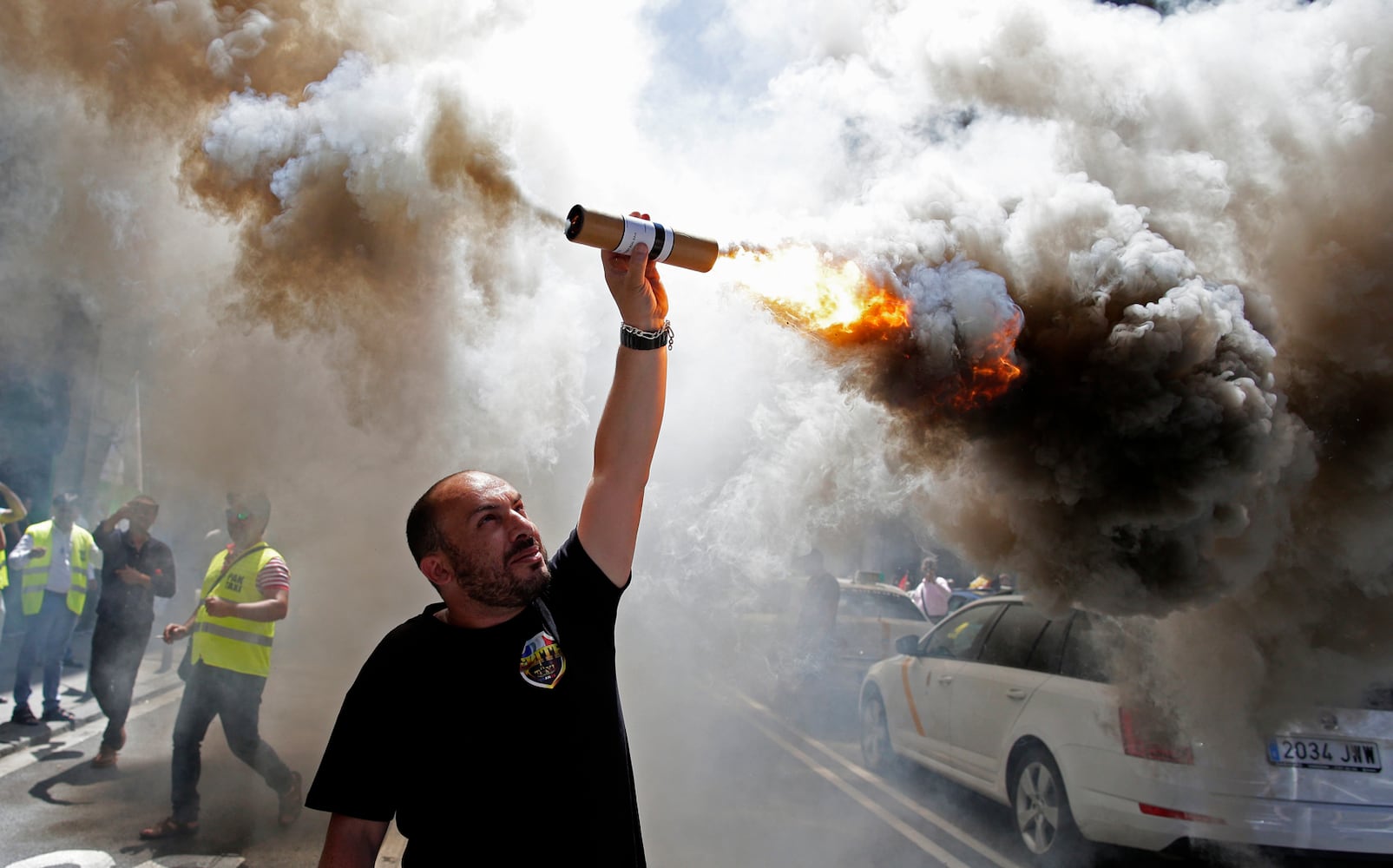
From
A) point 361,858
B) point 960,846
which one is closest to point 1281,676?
point 960,846

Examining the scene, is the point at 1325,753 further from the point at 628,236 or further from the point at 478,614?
the point at 478,614

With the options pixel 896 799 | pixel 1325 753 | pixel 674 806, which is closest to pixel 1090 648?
pixel 1325 753

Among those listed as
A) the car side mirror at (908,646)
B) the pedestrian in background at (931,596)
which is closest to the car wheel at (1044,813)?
the car side mirror at (908,646)

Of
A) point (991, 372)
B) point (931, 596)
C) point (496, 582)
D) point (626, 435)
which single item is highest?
point (991, 372)

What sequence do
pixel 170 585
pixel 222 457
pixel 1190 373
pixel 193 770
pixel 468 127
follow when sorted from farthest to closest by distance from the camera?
pixel 222 457
pixel 170 585
pixel 468 127
pixel 193 770
pixel 1190 373

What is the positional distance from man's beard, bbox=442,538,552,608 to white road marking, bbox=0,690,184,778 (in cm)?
641

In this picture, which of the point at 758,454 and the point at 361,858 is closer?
the point at 361,858

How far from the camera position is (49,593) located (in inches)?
332

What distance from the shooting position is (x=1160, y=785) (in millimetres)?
4965

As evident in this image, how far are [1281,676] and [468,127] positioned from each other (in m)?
5.31

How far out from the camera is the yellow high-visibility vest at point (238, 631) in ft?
18.3

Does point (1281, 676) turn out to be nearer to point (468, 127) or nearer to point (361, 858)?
point (361, 858)

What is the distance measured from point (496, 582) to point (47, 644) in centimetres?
818

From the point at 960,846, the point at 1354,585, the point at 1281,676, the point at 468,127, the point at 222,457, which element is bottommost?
the point at 960,846
